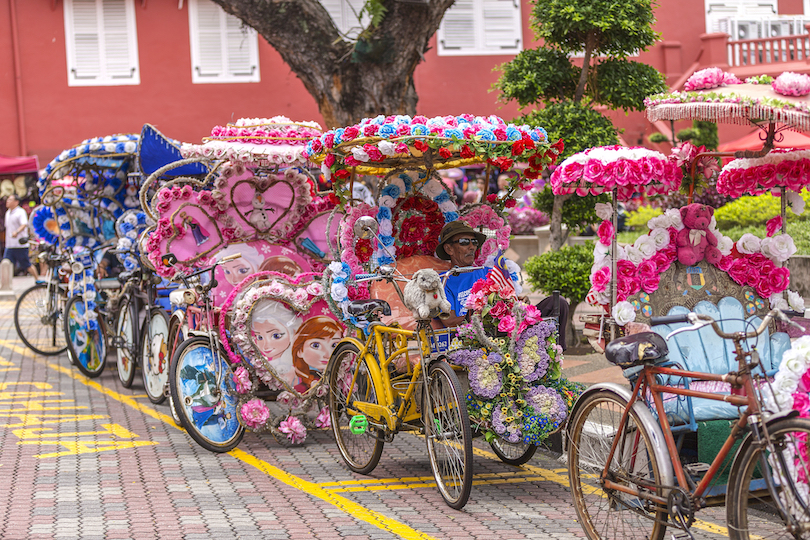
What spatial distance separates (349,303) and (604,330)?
69.2 inches

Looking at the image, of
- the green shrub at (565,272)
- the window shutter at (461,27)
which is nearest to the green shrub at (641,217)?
the green shrub at (565,272)

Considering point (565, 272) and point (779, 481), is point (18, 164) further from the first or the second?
point (779, 481)

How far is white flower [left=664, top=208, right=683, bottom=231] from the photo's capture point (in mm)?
6051

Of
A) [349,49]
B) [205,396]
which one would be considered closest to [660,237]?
[205,396]

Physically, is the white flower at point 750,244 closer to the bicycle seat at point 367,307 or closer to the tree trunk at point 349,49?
the bicycle seat at point 367,307

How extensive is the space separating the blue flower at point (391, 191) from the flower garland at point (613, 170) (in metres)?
1.55

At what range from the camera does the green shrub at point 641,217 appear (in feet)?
52.4

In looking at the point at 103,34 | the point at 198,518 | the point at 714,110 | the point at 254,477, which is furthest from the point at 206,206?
the point at 103,34

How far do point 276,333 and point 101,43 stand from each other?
1658cm

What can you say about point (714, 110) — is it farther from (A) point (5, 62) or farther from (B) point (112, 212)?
(A) point (5, 62)

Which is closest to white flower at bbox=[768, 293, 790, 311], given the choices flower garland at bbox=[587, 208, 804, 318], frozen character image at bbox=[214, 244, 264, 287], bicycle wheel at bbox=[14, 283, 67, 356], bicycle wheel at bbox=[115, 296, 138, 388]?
flower garland at bbox=[587, 208, 804, 318]

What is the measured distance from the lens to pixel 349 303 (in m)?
6.36

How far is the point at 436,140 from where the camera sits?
5992mm

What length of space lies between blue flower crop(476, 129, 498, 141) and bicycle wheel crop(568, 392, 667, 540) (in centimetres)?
215
